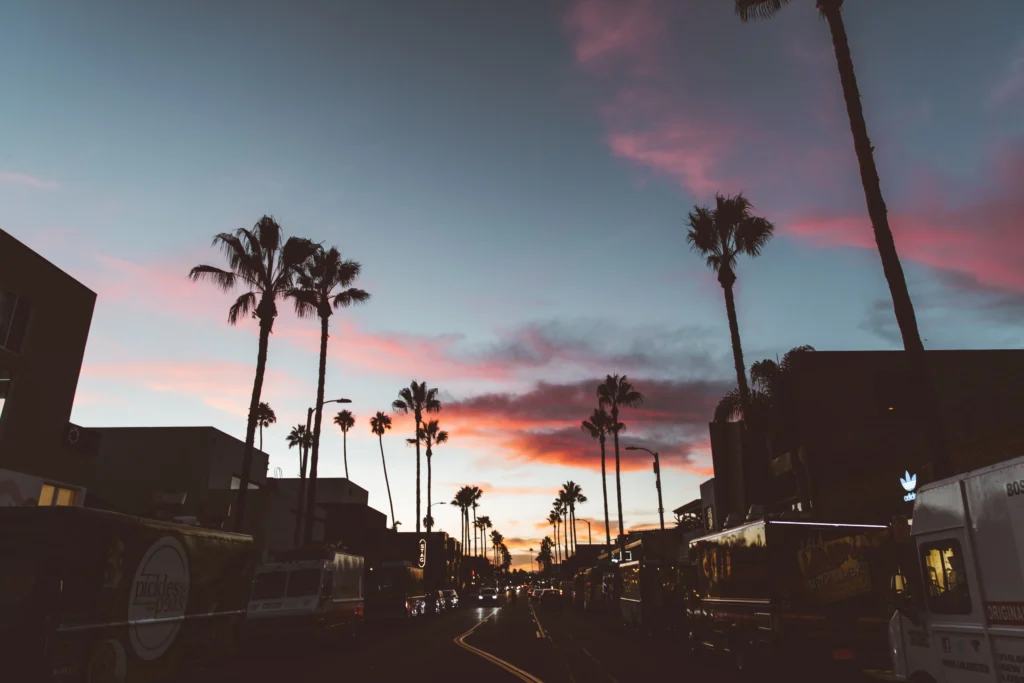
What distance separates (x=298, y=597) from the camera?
65.7 feet

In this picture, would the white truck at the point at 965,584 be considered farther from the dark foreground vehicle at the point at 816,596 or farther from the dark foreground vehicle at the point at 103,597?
the dark foreground vehicle at the point at 103,597

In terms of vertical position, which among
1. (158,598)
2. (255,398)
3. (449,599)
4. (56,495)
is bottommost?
(449,599)

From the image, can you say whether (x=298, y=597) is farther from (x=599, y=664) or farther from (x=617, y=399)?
(x=617, y=399)

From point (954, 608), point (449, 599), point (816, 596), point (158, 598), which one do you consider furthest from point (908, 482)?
point (449, 599)

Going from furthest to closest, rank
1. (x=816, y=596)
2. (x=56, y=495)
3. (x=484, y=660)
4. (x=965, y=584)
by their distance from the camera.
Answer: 1. (x=56, y=495)
2. (x=484, y=660)
3. (x=816, y=596)
4. (x=965, y=584)

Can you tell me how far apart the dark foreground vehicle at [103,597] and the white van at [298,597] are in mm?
7060

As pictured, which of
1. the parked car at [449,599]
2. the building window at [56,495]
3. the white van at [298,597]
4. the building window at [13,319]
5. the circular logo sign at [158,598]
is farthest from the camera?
the parked car at [449,599]

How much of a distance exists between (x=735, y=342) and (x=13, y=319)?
26.6 m

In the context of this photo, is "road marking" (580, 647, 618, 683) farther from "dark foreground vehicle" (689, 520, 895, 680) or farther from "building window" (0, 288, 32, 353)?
"building window" (0, 288, 32, 353)

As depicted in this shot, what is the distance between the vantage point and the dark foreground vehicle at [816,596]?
12570 millimetres

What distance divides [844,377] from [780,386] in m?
3.08

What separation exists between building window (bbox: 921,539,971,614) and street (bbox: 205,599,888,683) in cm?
728

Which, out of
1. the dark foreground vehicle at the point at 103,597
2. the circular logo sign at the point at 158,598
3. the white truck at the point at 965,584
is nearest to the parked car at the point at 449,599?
the dark foreground vehicle at the point at 103,597

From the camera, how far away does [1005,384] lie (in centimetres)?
3209
